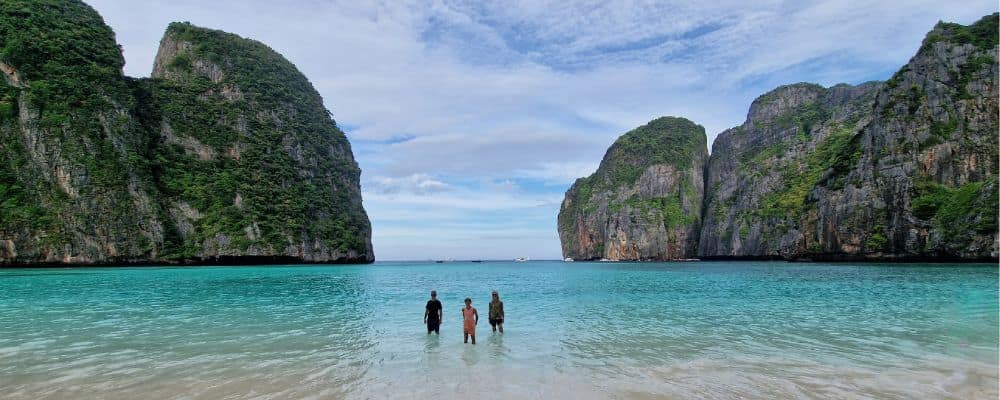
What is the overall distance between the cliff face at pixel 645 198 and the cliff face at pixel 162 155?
72.9 meters

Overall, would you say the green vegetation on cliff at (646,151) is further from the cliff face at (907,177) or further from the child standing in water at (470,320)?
the child standing in water at (470,320)

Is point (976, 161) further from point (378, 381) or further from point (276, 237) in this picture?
point (276, 237)

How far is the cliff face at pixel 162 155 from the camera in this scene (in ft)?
220

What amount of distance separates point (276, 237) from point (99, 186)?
25497mm

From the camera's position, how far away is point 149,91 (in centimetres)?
9006

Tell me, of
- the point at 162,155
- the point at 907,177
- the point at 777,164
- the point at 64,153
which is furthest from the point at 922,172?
the point at 64,153

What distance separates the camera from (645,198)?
495 feet

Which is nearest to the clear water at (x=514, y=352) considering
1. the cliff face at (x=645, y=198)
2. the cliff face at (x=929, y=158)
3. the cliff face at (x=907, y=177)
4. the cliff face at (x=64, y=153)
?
the cliff face at (x=907, y=177)

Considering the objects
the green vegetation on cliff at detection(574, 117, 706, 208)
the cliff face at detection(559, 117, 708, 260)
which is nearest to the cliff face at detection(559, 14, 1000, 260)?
the cliff face at detection(559, 117, 708, 260)

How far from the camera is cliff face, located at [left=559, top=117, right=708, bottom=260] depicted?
143m

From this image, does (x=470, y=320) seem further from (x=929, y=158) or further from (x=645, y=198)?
(x=645, y=198)

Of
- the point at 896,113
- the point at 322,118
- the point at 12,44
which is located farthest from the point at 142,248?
the point at 896,113

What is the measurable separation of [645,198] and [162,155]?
396 ft

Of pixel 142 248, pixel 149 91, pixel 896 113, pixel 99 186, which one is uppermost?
pixel 149 91
